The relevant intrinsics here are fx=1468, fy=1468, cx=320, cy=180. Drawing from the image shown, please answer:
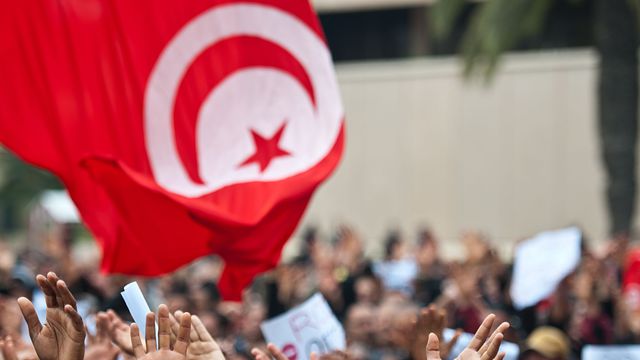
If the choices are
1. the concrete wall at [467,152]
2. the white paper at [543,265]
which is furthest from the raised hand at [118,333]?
the concrete wall at [467,152]

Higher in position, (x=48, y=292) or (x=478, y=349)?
(x=48, y=292)

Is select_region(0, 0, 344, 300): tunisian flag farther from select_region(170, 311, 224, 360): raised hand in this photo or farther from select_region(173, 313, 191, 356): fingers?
select_region(173, 313, 191, 356): fingers

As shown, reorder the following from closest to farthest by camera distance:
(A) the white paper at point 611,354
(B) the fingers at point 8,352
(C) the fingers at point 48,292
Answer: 1. (C) the fingers at point 48,292
2. (B) the fingers at point 8,352
3. (A) the white paper at point 611,354

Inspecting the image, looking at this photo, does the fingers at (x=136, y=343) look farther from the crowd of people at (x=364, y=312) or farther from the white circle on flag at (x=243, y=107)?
the white circle on flag at (x=243, y=107)

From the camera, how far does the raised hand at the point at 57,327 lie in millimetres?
4496

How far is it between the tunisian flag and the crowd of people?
539mm

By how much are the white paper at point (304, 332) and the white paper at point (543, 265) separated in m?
2.85

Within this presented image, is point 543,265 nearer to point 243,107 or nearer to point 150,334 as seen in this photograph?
point 243,107

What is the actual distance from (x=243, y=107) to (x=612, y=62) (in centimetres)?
1346

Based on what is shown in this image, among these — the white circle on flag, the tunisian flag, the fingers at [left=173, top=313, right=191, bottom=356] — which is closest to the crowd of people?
the fingers at [left=173, top=313, right=191, bottom=356]

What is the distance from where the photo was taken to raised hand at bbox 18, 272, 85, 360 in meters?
4.50

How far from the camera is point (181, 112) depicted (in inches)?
282

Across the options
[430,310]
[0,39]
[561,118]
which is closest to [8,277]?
[0,39]

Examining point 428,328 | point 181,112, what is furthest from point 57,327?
point 181,112
